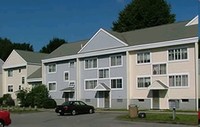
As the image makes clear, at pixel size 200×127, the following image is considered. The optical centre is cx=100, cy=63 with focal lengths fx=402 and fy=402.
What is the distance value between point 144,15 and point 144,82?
27270 millimetres

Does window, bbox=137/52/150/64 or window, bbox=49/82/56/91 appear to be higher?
window, bbox=137/52/150/64

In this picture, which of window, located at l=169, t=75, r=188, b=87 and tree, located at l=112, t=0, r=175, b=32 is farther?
tree, located at l=112, t=0, r=175, b=32

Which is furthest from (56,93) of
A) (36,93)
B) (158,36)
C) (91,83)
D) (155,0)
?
(155,0)

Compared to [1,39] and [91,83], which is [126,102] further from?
[1,39]

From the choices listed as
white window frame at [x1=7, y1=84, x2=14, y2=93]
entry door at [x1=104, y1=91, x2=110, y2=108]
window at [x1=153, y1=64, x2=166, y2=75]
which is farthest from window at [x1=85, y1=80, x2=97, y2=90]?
white window frame at [x1=7, y1=84, x2=14, y2=93]

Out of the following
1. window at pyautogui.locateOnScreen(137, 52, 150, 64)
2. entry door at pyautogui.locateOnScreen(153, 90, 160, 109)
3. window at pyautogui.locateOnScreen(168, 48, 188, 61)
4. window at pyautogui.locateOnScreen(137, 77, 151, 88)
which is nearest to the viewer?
window at pyautogui.locateOnScreen(168, 48, 188, 61)

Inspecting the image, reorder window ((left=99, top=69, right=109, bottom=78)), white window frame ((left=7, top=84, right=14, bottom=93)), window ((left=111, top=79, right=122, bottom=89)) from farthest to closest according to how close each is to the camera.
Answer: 1. white window frame ((left=7, top=84, right=14, bottom=93))
2. window ((left=99, top=69, right=109, bottom=78))
3. window ((left=111, top=79, right=122, bottom=89))

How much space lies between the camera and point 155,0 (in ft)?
264

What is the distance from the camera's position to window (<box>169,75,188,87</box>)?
48.4 m

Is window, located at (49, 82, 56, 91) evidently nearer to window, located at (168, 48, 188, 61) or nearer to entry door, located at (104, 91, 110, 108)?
entry door, located at (104, 91, 110, 108)

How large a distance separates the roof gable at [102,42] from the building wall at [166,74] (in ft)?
9.56

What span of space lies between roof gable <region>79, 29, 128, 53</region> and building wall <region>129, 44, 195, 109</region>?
2.91 metres

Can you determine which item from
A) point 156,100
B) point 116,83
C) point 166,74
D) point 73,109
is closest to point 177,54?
point 166,74

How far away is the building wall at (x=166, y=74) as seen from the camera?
47594mm
